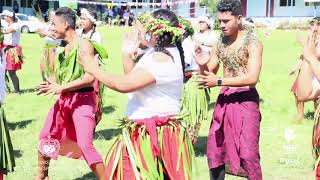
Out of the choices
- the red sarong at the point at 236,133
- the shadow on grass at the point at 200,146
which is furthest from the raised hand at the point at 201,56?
the shadow on grass at the point at 200,146

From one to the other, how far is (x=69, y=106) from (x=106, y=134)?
2944 mm

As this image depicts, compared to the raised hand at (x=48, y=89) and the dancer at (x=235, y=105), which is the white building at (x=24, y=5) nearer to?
the raised hand at (x=48, y=89)

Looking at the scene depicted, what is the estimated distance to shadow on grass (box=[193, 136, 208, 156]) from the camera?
7.07 metres

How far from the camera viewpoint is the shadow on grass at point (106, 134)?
26.1 ft

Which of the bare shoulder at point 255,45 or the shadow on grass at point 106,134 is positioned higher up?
the bare shoulder at point 255,45

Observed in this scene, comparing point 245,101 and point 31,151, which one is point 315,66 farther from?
point 31,151

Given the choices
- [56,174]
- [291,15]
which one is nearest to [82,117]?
[56,174]

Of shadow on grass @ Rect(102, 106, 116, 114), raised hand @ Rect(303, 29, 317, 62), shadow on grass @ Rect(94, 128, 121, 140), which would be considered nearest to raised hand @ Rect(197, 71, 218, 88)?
raised hand @ Rect(303, 29, 317, 62)

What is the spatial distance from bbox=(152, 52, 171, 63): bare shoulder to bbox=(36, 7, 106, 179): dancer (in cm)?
152

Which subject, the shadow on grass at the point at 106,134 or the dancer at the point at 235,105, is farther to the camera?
the shadow on grass at the point at 106,134

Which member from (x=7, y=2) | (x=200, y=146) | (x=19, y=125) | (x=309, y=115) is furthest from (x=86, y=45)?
(x=7, y=2)

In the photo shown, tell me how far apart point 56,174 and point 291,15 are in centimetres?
3738

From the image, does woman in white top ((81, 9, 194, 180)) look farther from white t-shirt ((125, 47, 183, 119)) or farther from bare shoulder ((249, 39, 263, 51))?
bare shoulder ((249, 39, 263, 51))

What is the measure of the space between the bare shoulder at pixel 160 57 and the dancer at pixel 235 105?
2.65 ft
